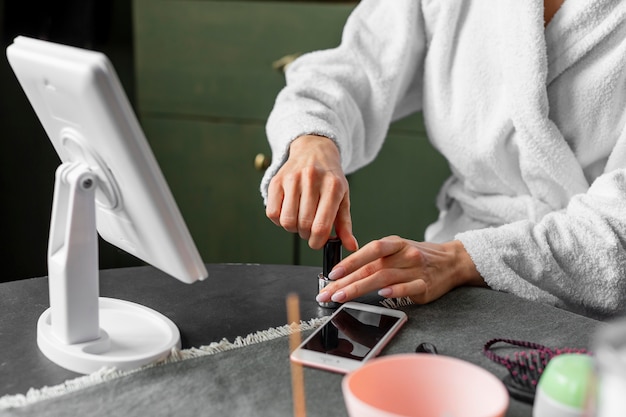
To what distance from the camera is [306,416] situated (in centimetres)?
67

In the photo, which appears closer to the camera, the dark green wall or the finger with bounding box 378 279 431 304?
the finger with bounding box 378 279 431 304

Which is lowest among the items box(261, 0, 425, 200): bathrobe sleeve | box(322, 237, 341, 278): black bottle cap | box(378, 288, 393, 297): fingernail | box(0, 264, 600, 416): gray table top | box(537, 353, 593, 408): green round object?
box(0, 264, 600, 416): gray table top

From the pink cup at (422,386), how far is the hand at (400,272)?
275mm

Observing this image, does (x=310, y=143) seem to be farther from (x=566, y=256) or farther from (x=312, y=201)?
(x=566, y=256)

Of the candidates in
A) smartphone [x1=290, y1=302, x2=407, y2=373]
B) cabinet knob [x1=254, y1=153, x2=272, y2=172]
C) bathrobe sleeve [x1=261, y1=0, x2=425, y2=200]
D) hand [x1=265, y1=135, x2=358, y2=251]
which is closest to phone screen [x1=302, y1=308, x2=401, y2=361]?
smartphone [x1=290, y1=302, x2=407, y2=373]

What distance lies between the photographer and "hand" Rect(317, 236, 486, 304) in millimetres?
894

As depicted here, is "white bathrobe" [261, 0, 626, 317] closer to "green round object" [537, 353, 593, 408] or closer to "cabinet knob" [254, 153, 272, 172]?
"green round object" [537, 353, 593, 408]

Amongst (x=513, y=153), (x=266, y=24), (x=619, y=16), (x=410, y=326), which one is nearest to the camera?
(x=410, y=326)

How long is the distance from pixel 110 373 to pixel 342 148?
520 millimetres

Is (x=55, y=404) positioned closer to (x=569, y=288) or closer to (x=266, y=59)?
(x=569, y=288)

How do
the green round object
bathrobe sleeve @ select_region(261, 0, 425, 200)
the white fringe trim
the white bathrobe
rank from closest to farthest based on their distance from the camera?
the green round object < the white fringe trim < the white bathrobe < bathrobe sleeve @ select_region(261, 0, 425, 200)

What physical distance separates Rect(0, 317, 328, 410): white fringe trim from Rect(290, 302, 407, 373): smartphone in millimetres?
31

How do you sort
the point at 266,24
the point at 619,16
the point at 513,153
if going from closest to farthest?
1. the point at 619,16
2. the point at 513,153
3. the point at 266,24

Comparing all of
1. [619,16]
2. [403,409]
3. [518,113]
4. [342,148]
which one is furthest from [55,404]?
[619,16]
